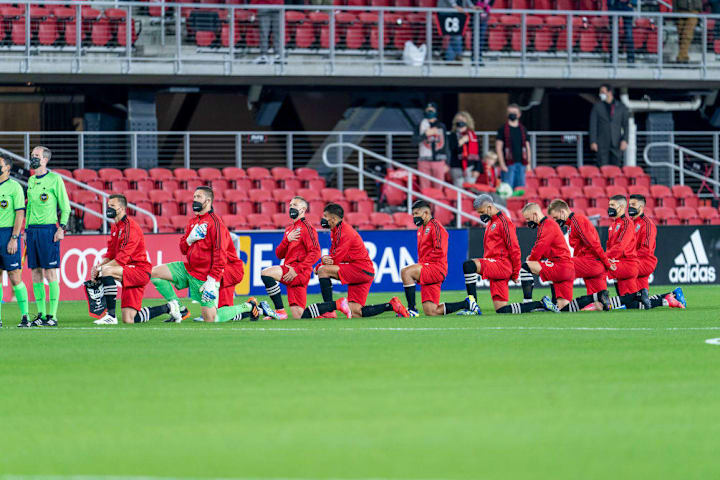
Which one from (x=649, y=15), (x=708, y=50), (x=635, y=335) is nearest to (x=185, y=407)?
(x=635, y=335)

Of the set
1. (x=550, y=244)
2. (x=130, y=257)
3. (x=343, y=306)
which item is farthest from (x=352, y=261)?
(x=130, y=257)

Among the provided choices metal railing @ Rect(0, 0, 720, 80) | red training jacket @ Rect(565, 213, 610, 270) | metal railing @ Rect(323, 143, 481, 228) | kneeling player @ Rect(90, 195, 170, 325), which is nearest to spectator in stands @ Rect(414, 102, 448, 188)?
metal railing @ Rect(323, 143, 481, 228)

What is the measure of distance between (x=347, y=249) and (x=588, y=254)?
11.4 feet

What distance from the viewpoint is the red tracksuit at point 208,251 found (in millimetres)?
16188

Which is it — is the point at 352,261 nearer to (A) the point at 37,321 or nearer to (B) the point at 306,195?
(A) the point at 37,321

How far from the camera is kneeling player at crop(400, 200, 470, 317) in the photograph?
1772 centimetres

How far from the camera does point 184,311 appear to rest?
17156 millimetres

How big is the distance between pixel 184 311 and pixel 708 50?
785 inches

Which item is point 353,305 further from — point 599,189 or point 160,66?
point 599,189

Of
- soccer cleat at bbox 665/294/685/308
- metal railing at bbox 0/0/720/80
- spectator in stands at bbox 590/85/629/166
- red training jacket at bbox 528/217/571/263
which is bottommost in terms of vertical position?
soccer cleat at bbox 665/294/685/308

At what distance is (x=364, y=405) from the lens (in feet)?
28.0

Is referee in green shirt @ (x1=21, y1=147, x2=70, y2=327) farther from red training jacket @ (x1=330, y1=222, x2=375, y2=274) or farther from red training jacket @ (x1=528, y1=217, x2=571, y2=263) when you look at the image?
red training jacket @ (x1=528, y1=217, x2=571, y2=263)

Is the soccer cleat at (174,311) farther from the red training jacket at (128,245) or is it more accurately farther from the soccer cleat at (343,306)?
the soccer cleat at (343,306)

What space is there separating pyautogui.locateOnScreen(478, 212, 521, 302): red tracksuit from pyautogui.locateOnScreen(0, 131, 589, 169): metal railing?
1036 cm
